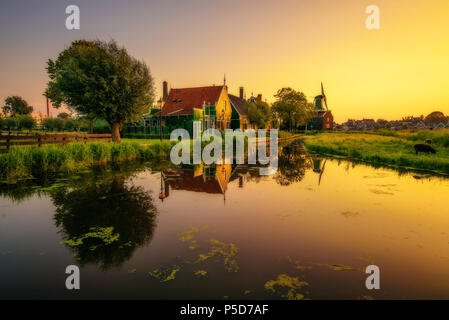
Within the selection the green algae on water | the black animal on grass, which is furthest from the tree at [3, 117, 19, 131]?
the black animal on grass

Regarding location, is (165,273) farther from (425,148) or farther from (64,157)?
(425,148)

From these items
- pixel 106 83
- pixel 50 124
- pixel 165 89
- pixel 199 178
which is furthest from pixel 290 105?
pixel 50 124

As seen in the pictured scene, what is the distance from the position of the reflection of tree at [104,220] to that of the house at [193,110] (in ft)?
90.3

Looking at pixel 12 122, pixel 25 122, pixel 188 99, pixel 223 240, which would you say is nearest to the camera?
pixel 223 240

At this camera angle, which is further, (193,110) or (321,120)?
(321,120)

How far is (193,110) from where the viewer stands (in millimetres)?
36281

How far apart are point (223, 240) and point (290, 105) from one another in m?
56.8

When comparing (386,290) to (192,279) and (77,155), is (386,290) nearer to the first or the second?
(192,279)

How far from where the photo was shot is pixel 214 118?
131 feet

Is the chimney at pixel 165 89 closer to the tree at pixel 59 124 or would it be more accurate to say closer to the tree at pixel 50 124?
the tree at pixel 59 124

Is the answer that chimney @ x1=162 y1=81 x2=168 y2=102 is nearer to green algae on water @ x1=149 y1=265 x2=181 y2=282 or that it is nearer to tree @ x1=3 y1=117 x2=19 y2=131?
green algae on water @ x1=149 y1=265 x2=181 y2=282

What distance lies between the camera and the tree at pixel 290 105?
188 ft

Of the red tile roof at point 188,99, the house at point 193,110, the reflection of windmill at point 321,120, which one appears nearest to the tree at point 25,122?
the house at point 193,110

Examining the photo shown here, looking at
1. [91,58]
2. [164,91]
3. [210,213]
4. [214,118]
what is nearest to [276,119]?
[214,118]
